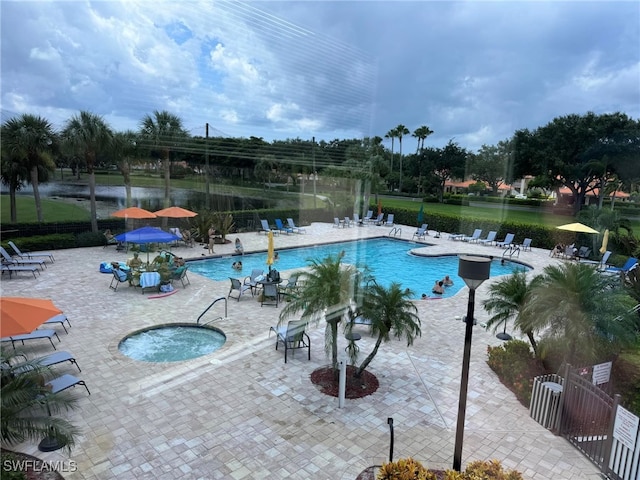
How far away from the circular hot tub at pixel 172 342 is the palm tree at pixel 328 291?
2136 mm

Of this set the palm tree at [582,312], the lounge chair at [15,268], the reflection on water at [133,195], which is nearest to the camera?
the palm tree at [582,312]

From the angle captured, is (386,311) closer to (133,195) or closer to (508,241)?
(133,195)

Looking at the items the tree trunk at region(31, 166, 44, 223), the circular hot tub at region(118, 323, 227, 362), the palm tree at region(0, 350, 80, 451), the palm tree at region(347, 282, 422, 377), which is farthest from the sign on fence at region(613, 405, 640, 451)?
the tree trunk at region(31, 166, 44, 223)

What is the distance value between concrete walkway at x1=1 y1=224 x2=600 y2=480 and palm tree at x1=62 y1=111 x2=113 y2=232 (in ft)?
27.4

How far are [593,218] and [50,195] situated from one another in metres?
20.8

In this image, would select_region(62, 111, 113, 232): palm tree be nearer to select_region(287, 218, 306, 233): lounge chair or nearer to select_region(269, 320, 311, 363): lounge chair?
select_region(287, 218, 306, 233): lounge chair

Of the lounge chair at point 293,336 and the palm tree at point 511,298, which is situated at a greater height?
the palm tree at point 511,298

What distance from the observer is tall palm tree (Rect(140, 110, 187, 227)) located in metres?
12.8

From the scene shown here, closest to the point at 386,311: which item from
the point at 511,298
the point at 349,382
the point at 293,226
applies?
the point at 349,382

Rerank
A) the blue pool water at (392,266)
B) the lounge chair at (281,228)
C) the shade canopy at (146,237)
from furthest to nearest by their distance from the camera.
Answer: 1. the lounge chair at (281,228)
2. the blue pool water at (392,266)
3. the shade canopy at (146,237)

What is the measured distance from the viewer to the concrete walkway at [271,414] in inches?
Answer: 156

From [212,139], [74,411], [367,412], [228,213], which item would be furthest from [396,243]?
[74,411]

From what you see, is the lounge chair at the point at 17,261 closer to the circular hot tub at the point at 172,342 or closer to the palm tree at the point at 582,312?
the circular hot tub at the point at 172,342

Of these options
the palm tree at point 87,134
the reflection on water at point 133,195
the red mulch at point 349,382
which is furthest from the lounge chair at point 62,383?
the palm tree at point 87,134
